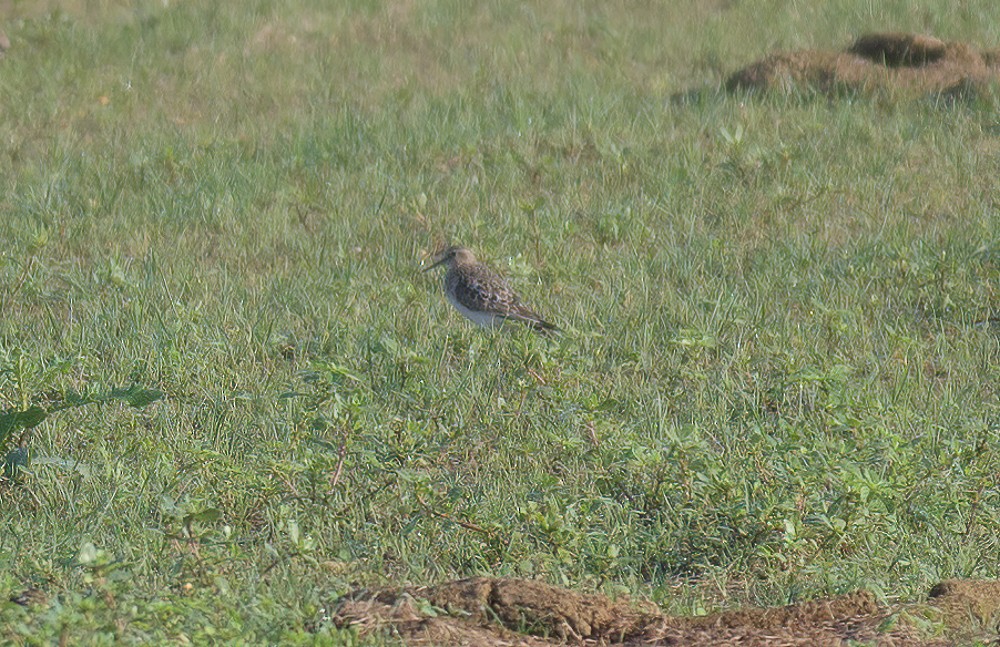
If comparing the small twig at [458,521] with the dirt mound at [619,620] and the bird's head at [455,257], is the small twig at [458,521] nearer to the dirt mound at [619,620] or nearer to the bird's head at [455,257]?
the dirt mound at [619,620]

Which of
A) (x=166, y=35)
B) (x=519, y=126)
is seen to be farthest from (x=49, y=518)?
(x=166, y=35)

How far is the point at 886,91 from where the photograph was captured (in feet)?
38.2

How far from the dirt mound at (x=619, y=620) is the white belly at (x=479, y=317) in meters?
3.30

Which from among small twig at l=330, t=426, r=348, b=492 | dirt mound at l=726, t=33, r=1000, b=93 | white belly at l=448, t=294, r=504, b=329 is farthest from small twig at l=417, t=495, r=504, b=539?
dirt mound at l=726, t=33, r=1000, b=93

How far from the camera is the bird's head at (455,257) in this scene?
8461 millimetres

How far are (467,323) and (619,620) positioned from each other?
12.2 ft

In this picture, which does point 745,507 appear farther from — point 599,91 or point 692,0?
point 692,0

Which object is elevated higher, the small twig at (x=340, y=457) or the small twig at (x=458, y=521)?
the small twig at (x=340, y=457)

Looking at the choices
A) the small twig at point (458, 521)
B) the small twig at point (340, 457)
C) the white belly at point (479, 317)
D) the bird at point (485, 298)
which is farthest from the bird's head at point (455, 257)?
the small twig at point (458, 521)

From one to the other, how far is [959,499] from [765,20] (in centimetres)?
940

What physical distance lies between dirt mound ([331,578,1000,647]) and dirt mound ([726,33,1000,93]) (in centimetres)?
766

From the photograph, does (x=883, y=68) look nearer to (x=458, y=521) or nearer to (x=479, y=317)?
(x=479, y=317)

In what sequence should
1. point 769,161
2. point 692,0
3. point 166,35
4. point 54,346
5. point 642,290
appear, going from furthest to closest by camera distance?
point 692,0 → point 166,35 → point 769,161 → point 642,290 → point 54,346

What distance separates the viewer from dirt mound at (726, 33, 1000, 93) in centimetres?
1171
